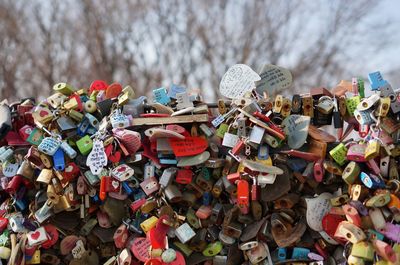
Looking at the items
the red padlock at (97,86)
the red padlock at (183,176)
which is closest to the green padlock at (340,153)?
the red padlock at (183,176)

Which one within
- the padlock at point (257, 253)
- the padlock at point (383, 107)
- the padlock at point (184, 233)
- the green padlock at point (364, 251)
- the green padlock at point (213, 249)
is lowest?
the green padlock at point (213, 249)

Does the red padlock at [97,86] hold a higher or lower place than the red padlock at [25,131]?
higher

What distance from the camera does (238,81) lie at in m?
2.37

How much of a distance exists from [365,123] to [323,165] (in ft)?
0.75

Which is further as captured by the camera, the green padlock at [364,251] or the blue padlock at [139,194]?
the blue padlock at [139,194]

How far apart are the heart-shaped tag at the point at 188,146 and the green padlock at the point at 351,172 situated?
58cm

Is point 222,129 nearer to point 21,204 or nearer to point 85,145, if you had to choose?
point 85,145

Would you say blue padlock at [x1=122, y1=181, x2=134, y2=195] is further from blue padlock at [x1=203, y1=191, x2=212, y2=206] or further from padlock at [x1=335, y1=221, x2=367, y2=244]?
padlock at [x1=335, y1=221, x2=367, y2=244]

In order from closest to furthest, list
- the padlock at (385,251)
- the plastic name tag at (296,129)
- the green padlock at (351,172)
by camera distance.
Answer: the padlock at (385,251)
the green padlock at (351,172)
the plastic name tag at (296,129)

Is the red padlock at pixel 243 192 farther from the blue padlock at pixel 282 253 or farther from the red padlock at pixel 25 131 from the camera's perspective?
the red padlock at pixel 25 131

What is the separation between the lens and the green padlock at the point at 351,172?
209 centimetres

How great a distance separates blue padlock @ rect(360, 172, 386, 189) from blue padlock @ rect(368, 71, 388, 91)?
0.34 meters

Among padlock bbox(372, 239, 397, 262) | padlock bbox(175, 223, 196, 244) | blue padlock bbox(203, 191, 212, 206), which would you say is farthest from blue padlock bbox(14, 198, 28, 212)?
padlock bbox(372, 239, 397, 262)

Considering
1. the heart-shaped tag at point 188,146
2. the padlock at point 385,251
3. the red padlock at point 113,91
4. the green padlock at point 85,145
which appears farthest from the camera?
the red padlock at point 113,91
